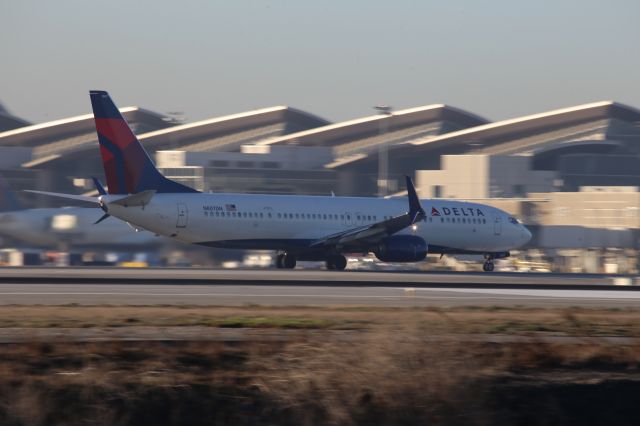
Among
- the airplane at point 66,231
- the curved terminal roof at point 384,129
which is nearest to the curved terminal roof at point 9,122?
the curved terminal roof at point 384,129

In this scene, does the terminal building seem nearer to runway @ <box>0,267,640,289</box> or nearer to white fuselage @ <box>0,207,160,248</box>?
white fuselage @ <box>0,207,160,248</box>

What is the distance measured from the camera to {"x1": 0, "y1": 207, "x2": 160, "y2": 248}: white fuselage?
63031 millimetres

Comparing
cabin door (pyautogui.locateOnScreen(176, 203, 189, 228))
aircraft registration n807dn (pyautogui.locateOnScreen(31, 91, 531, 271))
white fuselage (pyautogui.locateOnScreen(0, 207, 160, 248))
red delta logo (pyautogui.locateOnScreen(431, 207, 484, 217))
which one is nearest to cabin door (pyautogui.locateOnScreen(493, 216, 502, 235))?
aircraft registration n807dn (pyautogui.locateOnScreen(31, 91, 531, 271))

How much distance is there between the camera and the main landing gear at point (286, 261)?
52569 millimetres

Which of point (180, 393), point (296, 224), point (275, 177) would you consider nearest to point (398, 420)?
point (180, 393)

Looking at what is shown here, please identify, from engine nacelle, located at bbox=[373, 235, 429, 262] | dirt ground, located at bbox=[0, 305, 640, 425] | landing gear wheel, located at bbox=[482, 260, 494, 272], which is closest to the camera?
dirt ground, located at bbox=[0, 305, 640, 425]

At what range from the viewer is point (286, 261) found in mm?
52750

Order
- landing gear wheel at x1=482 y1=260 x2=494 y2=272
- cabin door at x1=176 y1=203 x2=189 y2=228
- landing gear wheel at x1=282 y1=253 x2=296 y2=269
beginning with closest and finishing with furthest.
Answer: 1. cabin door at x1=176 y1=203 x2=189 y2=228
2. landing gear wheel at x1=282 y1=253 x2=296 y2=269
3. landing gear wheel at x1=482 y1=260 x2=494 y2=272

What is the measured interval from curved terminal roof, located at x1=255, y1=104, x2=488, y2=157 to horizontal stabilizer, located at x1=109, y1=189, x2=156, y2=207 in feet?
229

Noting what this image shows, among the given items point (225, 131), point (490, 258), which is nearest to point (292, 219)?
point (490, 258)

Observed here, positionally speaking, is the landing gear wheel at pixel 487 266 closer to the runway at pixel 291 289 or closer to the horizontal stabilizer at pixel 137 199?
the runway at pixel 291 289

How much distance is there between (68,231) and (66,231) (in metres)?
0.12

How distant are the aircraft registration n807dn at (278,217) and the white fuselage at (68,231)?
1164 cm

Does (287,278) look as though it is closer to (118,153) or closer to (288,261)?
(288,261)
